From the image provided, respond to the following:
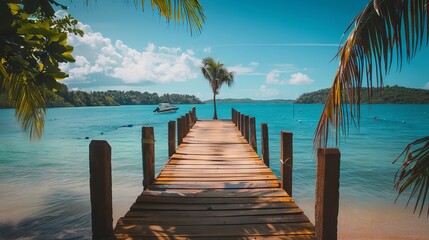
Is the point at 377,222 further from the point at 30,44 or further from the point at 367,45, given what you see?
the point at 30,44

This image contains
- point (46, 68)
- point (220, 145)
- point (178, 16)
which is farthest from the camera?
point (220, 145)

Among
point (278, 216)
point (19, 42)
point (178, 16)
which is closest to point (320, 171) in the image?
point (278, 216)

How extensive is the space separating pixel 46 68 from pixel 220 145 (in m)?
8.02

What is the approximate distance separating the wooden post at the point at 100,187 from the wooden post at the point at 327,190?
224 centimetres

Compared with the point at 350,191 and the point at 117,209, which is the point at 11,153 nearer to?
the point at 117,209

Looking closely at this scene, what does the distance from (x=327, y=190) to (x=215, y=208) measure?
189 centimetres

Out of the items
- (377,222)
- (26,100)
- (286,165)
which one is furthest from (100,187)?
(377,222)

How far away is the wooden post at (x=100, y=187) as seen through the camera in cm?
284

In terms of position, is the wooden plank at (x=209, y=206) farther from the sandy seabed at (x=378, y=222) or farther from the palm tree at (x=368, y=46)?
the sandy seabed at (x=378, y=222)

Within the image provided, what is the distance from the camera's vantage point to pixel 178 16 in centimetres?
479

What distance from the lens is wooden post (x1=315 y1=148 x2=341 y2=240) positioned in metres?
2.68

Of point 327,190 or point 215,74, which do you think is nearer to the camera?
point 327,190

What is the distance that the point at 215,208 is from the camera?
13.4ft

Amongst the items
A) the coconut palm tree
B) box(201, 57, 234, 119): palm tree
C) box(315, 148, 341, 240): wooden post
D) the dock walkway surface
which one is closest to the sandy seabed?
the dock walkway surface
